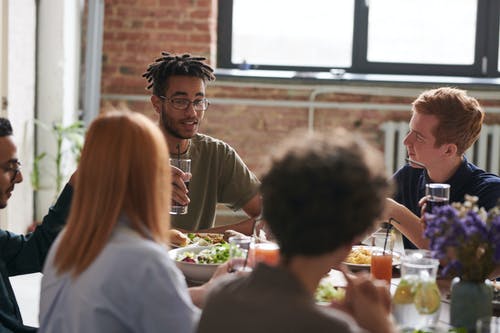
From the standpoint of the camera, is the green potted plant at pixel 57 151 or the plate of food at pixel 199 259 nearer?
the plate of food at pixel 199 259

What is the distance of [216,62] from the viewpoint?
214 inches

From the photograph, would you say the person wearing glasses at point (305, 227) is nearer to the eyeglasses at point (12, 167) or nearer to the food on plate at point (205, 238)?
the eyeglasses at point (12, 167)

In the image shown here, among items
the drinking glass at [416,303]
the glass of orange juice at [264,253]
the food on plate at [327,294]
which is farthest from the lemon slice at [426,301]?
the glass of orange juice at [264,253]

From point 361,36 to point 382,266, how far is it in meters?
3.48

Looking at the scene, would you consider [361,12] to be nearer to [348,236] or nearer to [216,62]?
[216,62]

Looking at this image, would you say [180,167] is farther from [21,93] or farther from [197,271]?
[21,93]

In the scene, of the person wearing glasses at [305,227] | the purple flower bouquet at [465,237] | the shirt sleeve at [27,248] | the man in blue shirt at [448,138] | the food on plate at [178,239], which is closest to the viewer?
the person wearing glasses at [305,227]

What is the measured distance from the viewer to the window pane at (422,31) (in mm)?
5379

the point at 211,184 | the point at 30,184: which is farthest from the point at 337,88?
the point at 211,184

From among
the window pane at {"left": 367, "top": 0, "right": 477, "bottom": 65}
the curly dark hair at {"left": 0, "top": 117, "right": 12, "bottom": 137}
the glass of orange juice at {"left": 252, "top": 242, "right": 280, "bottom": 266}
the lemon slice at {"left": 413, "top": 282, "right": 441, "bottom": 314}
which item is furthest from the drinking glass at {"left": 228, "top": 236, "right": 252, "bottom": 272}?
the window pane at {"left": 367, "top": 0, "right": 477, "bottom": 65}

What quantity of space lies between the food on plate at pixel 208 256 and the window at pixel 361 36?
3098mm

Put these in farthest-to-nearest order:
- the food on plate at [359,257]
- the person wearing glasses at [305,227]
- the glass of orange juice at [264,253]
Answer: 1. the food on plate at [359,257]
2. the glass of orange juice at [264,253]
3. the person wearing glasses at [305,227]

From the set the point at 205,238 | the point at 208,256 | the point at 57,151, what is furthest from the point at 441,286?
the point at 57,151

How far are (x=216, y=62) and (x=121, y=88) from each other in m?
0.64
